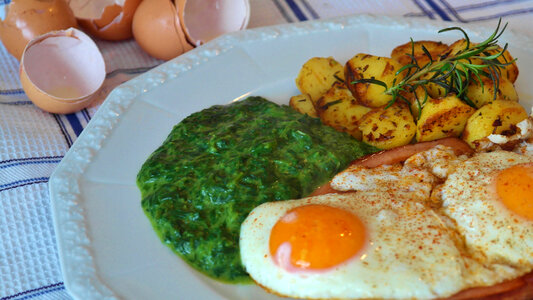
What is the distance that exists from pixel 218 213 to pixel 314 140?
2.60ft

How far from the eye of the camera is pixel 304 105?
3.65 m

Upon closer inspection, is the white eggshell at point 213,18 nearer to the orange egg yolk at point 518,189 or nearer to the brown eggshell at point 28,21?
the brown eggshell at point 28,21

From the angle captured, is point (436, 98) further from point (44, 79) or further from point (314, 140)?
point (44, 79)

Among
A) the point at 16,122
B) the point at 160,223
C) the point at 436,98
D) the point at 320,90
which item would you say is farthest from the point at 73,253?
the point at 436,98

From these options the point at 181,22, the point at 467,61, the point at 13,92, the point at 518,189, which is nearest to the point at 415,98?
the point at 467,61

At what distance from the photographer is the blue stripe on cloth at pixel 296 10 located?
4.96m

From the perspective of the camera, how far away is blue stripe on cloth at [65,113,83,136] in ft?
12.8

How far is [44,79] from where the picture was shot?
12.8 feet

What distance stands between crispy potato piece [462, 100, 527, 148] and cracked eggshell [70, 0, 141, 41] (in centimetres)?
271

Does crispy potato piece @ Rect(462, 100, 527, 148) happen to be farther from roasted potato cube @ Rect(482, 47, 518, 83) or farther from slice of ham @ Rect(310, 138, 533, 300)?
roasted potato cube @ Rect(482, 47, 518, 83)

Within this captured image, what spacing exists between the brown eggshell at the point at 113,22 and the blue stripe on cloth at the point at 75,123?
2.72ft

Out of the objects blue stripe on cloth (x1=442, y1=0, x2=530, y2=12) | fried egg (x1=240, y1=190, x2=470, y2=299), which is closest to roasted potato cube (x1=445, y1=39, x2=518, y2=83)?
fried egg (x1=240, y1=190, x2=470, y2=299)

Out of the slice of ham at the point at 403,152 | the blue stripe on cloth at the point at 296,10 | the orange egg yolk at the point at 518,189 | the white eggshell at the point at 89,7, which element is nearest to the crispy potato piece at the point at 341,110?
the slice of ham at the point at 403,152

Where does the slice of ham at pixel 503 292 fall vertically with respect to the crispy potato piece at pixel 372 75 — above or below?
below
